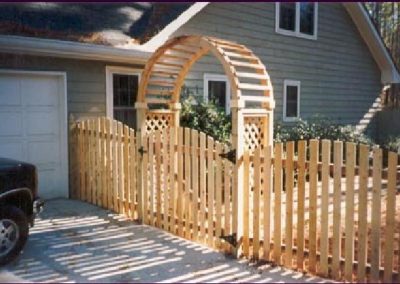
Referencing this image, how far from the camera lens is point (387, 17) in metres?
31.1

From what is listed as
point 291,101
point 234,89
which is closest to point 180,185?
point 234,89

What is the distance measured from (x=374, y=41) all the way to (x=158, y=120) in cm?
1116

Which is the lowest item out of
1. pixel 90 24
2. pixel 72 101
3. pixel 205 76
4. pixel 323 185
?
pixel 323 185

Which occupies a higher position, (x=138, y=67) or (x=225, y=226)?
(x=138, y=67)

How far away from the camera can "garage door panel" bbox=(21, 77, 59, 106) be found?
7.89 meters

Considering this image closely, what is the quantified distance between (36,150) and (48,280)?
406 centimetres

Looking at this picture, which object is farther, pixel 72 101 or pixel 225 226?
pixel 72 101

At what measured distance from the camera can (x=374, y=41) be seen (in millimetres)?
15789

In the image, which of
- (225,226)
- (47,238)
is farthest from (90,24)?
(225,226)

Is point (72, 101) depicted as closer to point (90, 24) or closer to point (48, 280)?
point (90, 24)

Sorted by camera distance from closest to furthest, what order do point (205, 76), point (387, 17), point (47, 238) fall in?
point (47, 238) → point (205, 76) → point (387, 17)

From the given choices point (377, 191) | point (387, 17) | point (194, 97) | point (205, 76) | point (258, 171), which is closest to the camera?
point (377, 191)

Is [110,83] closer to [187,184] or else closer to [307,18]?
[187,184]

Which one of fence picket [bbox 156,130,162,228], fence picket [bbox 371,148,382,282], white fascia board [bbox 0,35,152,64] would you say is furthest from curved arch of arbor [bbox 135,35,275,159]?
fence picket [bbox 371,148,382,282]
